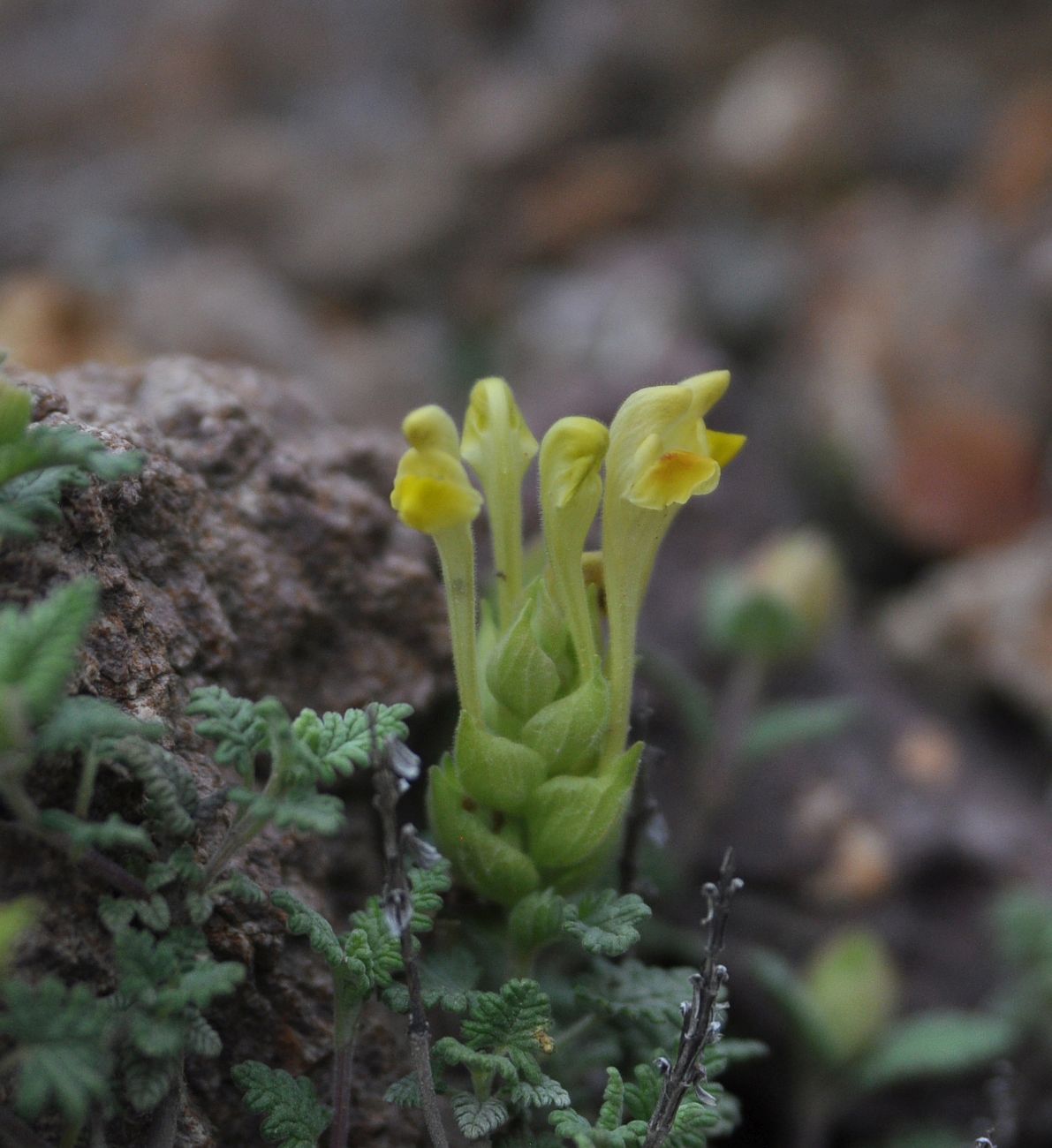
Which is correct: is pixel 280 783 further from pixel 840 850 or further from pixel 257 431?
pixel 840 850

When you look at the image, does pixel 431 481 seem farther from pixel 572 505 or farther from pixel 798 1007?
pixel 798 1007

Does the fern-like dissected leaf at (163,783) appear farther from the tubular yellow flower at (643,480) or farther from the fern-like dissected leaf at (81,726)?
the tubular yellow flower at (643,480)

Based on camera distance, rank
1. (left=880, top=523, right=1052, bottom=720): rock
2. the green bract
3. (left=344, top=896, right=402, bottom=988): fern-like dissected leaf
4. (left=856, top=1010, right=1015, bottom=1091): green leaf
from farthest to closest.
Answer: (left=880, top=523, right=1052, bottom=720): rock → (left=856, top=1010, right=1015, bottom=1091): green leaf → the green bract → (left=344, top=896, right=402, bottom=988): fern-like dissected leaf

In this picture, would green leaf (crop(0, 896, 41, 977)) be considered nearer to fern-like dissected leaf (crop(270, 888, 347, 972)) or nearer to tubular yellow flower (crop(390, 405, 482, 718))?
fern-like dissected leaf (crop(270, 888, 347, 972))

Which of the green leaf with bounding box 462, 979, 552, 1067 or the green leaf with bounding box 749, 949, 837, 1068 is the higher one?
the green leaf with bounding box 749, 949, 837, 1068

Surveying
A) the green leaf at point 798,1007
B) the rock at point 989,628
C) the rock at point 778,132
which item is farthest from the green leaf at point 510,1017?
the rock at point 778,132

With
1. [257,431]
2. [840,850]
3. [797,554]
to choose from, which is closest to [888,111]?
[797,554]

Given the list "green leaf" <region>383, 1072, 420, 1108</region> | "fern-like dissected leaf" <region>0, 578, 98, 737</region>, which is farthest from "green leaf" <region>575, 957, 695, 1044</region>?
"fern-like dissected leaf" <region>0, 578, 98, 737</region>
